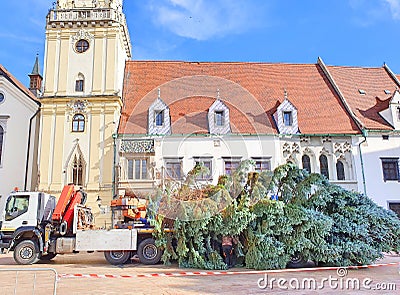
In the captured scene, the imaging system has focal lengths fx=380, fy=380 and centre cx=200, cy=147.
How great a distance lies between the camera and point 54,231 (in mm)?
15102

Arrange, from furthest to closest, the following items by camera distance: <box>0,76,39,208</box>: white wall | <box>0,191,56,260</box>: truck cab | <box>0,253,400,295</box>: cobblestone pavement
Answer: <box>0,76,39,208</box>: white wall < <box>0,191,56,260</box>: truck cab < <box>0,253,400,295</box>: cobblestone pavement

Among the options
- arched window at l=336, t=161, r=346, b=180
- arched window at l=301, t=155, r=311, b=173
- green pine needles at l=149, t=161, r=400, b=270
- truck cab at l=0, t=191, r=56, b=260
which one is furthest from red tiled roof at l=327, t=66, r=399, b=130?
truck cab at l=0, t=191, r=56, b=260

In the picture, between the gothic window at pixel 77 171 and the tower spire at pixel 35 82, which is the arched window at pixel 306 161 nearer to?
the gothic window at pixel 77 171

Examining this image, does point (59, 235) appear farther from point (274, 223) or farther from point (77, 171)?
point (77, 171)

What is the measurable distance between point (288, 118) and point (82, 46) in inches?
580

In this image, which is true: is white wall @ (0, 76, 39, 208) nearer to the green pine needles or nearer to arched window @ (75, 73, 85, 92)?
arched window @ (75, 73, 85, 92)

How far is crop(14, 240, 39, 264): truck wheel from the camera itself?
14.5 meters

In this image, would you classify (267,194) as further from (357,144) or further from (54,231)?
(357,144)

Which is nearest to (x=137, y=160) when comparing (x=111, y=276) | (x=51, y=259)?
(x=51, y=259)

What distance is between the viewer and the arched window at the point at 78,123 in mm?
24094

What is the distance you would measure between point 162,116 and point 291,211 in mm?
13820

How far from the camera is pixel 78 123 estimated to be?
2420 centimetres

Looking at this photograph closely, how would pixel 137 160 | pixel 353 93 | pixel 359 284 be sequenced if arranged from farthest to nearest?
pixel 353 93 → pixel 137 160 → pixel 359 284

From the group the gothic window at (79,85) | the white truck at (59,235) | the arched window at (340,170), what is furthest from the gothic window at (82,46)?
the arched window at (340,170)
